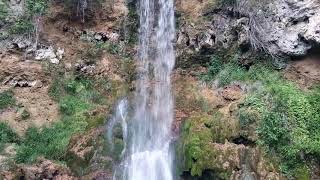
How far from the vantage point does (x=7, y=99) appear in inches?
669

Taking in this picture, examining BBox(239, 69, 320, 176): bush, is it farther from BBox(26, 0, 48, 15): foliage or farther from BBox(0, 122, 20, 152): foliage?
BBox(26, 0, 48, 15): foliage

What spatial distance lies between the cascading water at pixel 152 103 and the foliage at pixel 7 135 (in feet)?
13.1

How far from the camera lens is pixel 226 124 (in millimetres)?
13516

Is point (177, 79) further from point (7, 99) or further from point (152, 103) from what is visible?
point (7, 99)

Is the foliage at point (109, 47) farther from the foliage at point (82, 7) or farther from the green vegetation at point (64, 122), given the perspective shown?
the green vegetation at point (64, 122)

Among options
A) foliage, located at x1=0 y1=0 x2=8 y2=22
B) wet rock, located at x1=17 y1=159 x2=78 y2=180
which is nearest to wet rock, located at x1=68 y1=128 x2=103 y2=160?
wet rock, located at x1=17 y1=159 x2=78 y2=180

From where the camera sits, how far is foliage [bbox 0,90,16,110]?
1680cm

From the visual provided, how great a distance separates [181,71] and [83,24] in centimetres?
512

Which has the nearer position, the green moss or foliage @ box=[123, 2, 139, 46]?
the green moss

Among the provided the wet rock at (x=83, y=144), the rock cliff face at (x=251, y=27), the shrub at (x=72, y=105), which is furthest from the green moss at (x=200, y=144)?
the shrub at (x=72, y=105)

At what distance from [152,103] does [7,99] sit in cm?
568

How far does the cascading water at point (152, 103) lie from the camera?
13625mm

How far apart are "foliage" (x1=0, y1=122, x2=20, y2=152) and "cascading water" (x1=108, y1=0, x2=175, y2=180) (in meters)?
3.99

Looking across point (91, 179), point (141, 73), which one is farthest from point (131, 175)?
point (141, 73)
